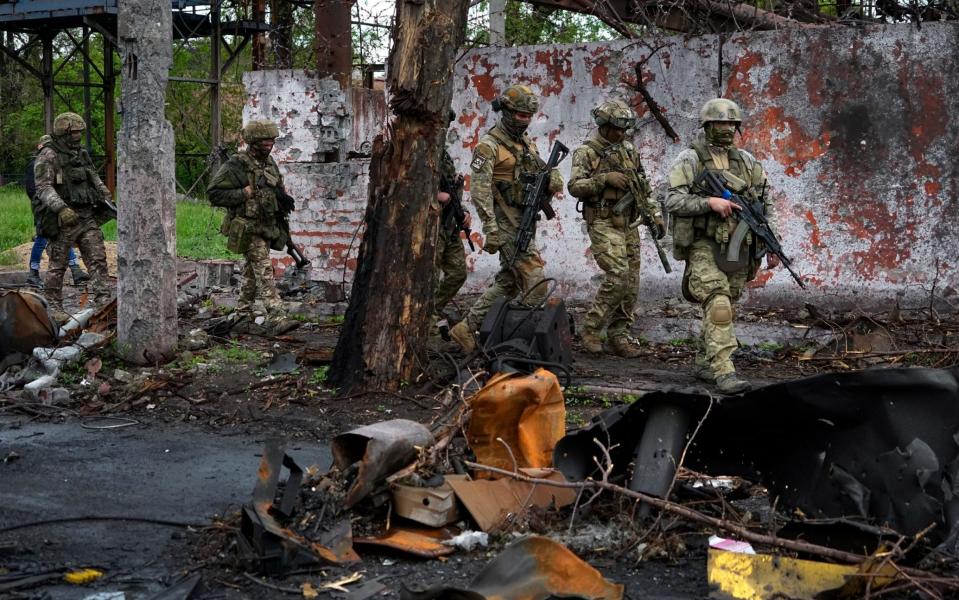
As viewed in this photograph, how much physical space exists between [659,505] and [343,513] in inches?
45.4

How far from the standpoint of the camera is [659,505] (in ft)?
12.5

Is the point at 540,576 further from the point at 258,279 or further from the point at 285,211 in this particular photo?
the point at 285,211

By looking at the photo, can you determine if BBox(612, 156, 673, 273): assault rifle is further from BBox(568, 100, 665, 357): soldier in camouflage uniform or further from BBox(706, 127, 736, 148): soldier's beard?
BBox(706, 127, 736, 148): soldier's beard

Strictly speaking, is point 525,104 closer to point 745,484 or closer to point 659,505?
point 745,484

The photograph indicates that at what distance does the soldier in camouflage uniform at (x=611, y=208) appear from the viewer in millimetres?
8023

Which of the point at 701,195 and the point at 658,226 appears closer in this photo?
the point at 701,195

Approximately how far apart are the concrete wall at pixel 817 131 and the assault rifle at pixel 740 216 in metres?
2.51

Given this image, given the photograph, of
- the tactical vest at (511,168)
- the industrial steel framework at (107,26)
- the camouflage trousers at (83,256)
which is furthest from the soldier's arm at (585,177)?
the industrial steel framework at (107,26)

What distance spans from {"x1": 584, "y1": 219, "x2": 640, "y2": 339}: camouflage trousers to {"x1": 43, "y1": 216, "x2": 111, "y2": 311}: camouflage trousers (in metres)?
4.76

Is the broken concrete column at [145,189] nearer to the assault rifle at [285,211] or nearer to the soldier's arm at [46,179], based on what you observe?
the assault rifle at [285,211]

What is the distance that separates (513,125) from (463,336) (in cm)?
172

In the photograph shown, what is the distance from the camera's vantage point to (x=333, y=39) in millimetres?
10938

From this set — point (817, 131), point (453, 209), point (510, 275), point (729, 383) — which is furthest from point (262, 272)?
point (817, 131)

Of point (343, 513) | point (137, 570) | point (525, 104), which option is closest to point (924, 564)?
point (343, 513)
